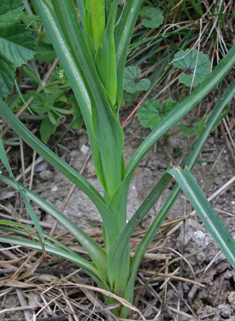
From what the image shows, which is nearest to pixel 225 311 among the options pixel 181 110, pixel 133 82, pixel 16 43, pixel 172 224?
pixel 172 224

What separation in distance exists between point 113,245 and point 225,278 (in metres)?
0.41

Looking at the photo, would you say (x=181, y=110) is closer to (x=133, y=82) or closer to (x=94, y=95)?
(x=94, y=95)

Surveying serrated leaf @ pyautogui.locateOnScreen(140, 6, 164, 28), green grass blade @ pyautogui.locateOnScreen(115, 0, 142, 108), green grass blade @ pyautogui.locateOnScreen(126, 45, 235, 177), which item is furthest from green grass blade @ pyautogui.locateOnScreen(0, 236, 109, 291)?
serrated leaf @ pyautogui.locateOnScreen(140, 6, 164, 28)

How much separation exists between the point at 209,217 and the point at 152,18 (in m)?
0.95

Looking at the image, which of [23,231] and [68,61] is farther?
[23,231]

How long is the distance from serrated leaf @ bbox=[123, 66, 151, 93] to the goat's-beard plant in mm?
478

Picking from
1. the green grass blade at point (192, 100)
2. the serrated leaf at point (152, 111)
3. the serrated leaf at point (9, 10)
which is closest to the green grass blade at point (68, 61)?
the green grass blade at point (192, 100)

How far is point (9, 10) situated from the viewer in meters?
0.84

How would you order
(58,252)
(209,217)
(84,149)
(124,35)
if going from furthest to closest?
1. (84,149)
2. (58,252)
3. (124,35)
4. (209,217)

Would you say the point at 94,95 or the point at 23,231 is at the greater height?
the point at 94,95

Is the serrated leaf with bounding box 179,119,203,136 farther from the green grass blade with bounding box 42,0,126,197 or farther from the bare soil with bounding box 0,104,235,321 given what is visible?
the green grass blade with bounding box 42,0,126,197

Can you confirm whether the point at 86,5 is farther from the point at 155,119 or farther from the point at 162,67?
the point at 162,67

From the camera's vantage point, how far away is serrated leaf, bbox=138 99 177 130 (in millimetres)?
1135

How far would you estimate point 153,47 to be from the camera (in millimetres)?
1297
